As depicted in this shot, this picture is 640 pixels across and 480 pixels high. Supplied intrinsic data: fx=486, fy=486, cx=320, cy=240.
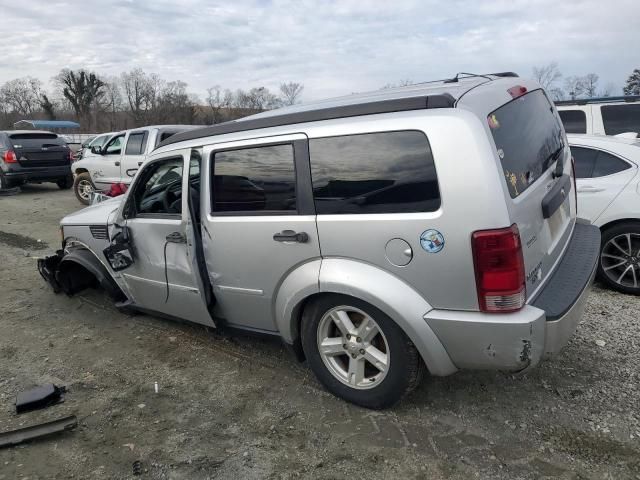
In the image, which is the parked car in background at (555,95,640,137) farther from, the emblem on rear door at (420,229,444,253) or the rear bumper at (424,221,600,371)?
the emblem on rear door at (420,229,444,253)

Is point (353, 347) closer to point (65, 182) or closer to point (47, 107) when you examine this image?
point (65, 182)

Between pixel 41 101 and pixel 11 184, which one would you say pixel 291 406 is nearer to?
pixel 11 184

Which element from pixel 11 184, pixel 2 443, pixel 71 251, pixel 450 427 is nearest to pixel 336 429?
pixel 450 427

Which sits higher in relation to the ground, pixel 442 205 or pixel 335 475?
pixel 442 205

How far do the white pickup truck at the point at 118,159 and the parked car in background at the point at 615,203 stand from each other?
684 centimetres

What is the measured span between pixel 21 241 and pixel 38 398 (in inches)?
236

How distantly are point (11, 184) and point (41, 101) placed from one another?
68755 millimetres

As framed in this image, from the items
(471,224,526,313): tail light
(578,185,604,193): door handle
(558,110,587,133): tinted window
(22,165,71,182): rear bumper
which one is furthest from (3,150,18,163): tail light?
(471,224,526,313): tail light

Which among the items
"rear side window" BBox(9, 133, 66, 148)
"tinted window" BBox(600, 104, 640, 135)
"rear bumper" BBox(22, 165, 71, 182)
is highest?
"rear side window" BBox(9, 133, 66, 148)

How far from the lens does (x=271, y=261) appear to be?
10.2ft

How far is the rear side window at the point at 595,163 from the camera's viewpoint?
475 cm

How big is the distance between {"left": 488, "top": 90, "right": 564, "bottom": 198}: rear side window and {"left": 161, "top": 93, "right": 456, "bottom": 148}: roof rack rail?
0.32m

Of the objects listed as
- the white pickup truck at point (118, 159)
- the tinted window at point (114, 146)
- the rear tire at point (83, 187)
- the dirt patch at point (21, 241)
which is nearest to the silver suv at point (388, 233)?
the dirt patch at point (21, 241)

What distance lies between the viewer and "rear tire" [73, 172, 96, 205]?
11.9 m
